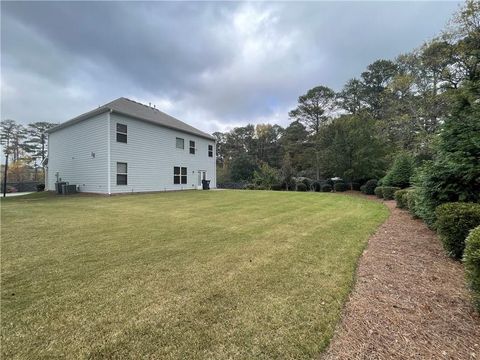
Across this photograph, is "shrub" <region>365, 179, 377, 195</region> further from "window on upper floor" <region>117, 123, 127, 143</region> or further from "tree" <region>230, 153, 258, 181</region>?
"tree" <region>230, 153, 258, 181</region>

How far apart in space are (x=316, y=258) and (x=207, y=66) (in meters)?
14.2

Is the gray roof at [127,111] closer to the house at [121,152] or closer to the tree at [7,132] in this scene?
the house at [121,152]

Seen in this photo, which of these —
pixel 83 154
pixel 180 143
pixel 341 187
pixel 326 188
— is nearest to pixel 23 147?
pixel 83 154

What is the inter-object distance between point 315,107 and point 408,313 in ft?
118

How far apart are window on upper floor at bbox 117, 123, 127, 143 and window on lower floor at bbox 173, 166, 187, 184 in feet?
15.3

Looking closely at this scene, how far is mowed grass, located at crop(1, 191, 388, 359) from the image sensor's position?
1.93 meters

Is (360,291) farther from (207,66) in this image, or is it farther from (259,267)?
(207,66)

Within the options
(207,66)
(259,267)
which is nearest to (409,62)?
(207,66)

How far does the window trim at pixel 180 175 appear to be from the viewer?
1920 cm

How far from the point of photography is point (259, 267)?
11.4 ft

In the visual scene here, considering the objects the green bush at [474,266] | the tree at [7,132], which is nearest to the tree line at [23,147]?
the tree at [7,132]

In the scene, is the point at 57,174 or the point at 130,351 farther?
the point at 57,174

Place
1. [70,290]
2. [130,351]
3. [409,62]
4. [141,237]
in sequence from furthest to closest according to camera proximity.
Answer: [409,62], [141,237], [70,290], [130,351]

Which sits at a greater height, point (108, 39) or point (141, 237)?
point (108, 39)
